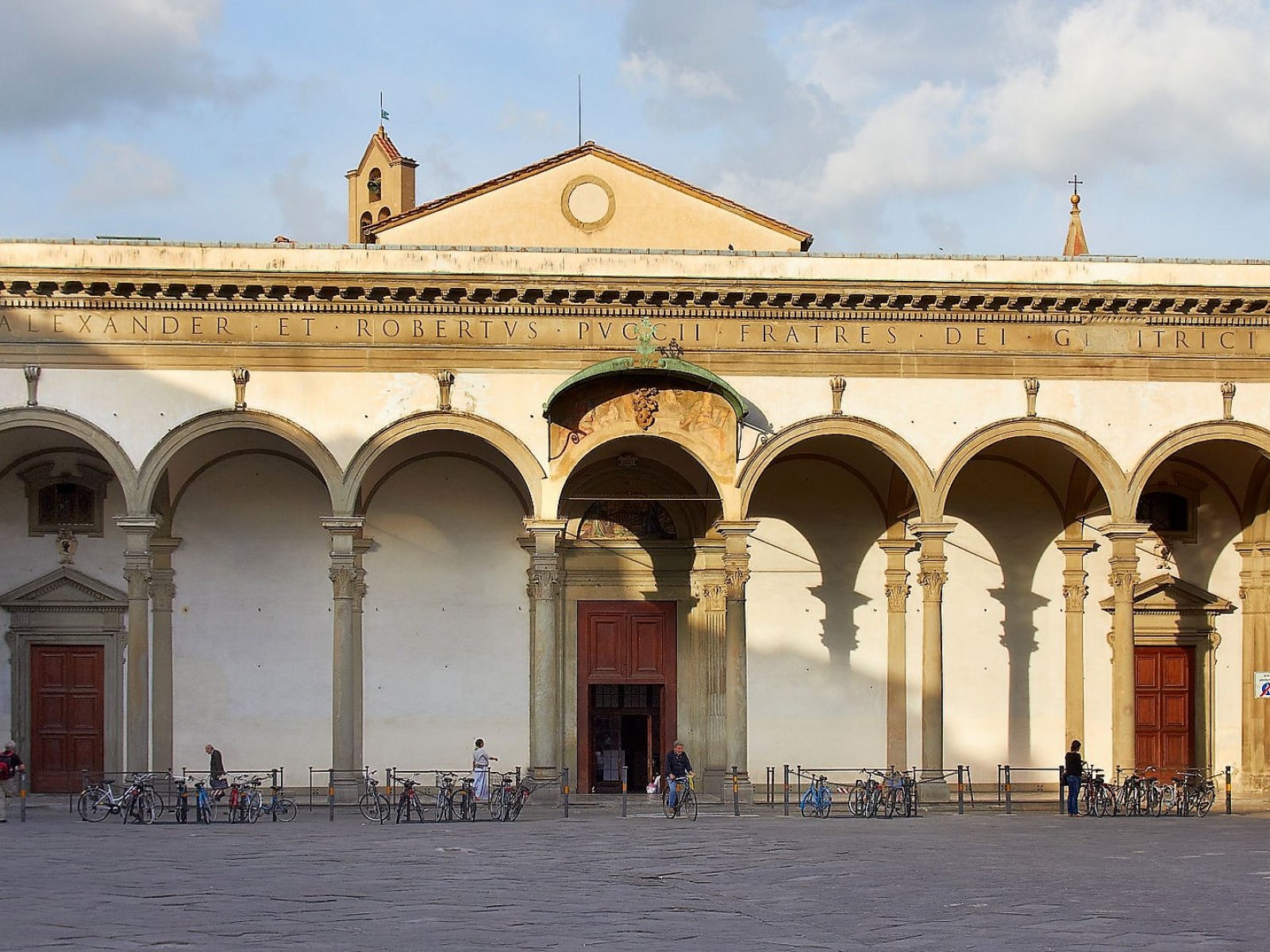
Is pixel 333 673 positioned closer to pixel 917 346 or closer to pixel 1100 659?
pixel 917 346

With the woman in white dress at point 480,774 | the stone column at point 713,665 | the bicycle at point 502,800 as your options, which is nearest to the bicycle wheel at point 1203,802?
the stone column at point 713,665

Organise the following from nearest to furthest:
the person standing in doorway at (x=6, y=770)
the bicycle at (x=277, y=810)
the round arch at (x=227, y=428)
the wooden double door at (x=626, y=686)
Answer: the person standing in doorway at (x=6, y=770) → the bicycle at (x=277, y=810) → the round arch at (x=227, y=428) → the wooden double door at (x=626, y=686)

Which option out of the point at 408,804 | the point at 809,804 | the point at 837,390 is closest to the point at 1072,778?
the point at 809,804

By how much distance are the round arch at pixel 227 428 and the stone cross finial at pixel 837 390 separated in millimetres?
6998

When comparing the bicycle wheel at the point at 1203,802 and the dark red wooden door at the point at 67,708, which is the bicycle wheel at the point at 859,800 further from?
the dark red wooden door at the point at 67,708

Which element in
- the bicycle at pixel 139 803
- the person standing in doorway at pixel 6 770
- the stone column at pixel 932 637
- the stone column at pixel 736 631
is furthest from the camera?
the stone column at pixel 932 637

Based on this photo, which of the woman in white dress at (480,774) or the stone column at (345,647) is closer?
the woman in white dress at (480,774)

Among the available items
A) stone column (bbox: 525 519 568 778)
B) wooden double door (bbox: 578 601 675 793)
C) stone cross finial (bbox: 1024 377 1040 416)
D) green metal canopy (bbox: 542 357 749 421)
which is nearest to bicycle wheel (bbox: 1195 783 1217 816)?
stone cross finial (bbox: 1024 377 1040 416)

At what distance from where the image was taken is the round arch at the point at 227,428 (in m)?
25.8

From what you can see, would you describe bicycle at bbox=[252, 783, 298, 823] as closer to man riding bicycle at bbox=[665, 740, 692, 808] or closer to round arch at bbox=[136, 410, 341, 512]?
round arch at bbox=[136, 410, 341, 512]

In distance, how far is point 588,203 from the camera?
99.9ft

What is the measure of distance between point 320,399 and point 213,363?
5.07ft

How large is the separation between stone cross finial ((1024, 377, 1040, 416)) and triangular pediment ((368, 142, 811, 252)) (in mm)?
5248

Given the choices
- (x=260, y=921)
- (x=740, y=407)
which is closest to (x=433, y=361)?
(x=740, y=407)
